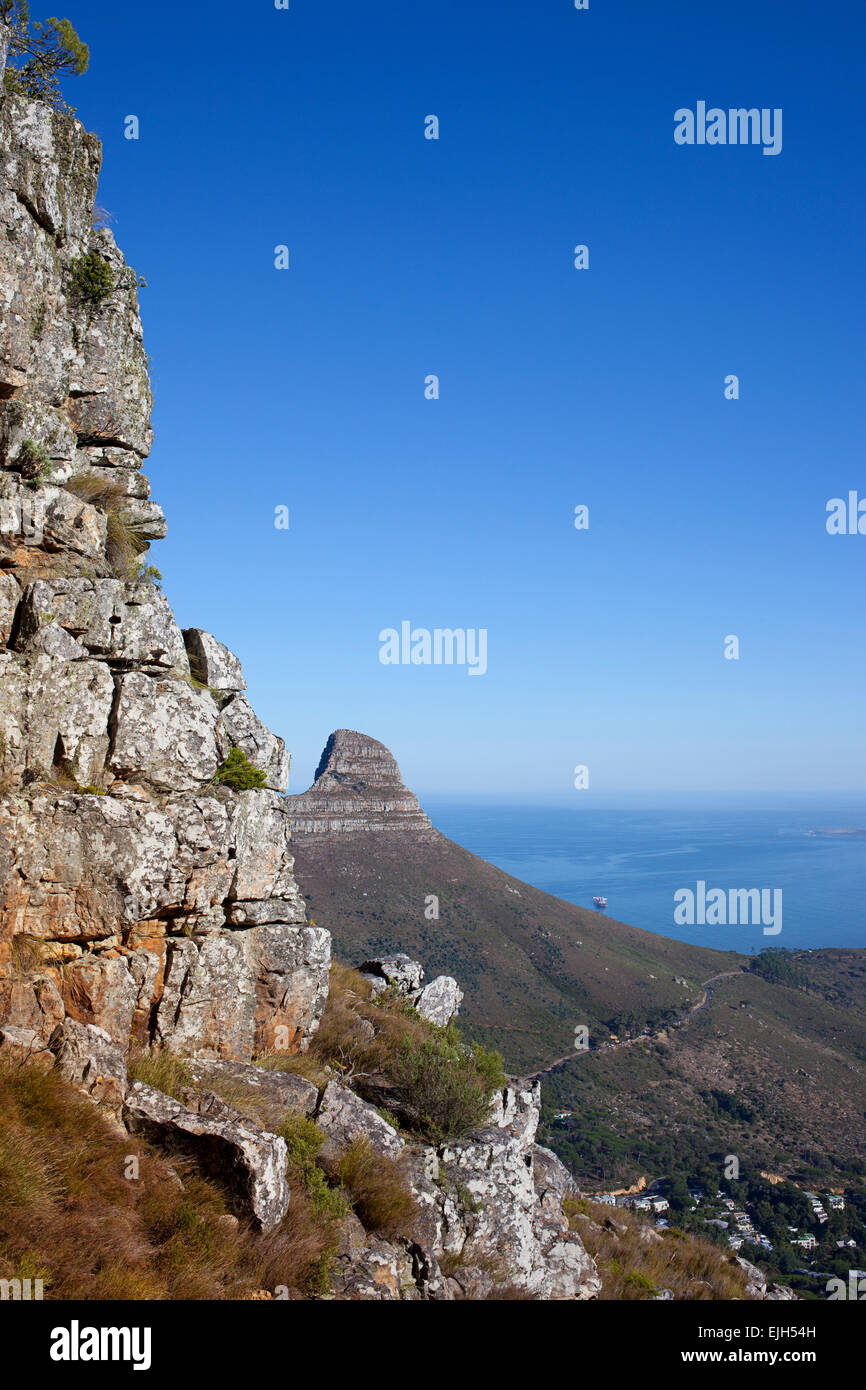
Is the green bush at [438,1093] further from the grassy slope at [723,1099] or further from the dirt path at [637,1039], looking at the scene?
the grassy slope at [723,1099]

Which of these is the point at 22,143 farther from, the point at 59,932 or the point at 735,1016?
the point at 735,1016

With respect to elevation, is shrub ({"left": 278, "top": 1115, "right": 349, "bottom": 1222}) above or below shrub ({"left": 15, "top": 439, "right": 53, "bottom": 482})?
below

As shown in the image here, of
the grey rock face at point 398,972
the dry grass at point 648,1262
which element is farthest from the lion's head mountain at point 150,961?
the grey rock face at point 398,972

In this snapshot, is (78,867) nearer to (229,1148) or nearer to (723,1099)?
(229,1148)

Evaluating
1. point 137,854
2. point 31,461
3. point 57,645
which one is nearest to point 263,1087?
point 137,854

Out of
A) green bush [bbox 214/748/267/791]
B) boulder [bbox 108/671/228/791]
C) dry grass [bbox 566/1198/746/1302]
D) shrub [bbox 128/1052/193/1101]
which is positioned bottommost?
dry grass [bbox 566/1198/746/1302]

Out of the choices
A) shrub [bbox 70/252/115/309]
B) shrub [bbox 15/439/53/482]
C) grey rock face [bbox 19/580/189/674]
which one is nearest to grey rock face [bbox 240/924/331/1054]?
grey rock face [bbox 19/580/189/674]

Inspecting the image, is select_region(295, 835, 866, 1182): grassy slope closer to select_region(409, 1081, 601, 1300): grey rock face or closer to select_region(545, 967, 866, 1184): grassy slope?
select_region(545, 967, 866, 1184): grassy slope
